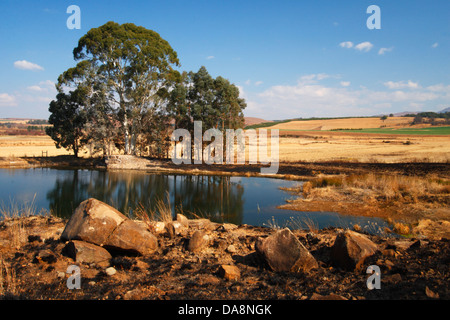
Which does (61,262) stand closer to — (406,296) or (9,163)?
(406,296)

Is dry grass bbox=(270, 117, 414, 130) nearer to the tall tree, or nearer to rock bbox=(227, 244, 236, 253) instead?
the tall tree

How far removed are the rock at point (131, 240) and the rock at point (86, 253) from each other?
8.1 inches

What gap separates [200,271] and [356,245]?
2.60 m

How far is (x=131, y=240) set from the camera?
5.71 meters

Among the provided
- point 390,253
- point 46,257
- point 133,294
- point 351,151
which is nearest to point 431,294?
point 390,253

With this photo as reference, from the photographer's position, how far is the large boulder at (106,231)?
5.61 metres

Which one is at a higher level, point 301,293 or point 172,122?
point 172,122

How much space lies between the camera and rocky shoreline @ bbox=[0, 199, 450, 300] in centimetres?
423

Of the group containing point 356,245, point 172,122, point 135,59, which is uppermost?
point 135,59

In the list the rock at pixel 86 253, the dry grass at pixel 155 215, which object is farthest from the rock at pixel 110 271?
the dry grass at pixel 155 215

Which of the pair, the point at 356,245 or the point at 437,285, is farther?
the point at 356,245

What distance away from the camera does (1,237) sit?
6512mm

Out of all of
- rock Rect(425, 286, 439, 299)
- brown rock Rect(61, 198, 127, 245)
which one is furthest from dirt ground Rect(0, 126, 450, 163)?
brown rock Rect(61, 198, 127, 245)
